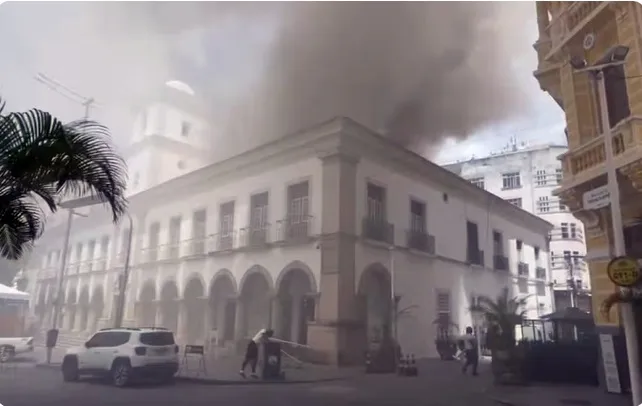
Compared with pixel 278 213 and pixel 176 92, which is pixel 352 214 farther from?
pixel 176 92

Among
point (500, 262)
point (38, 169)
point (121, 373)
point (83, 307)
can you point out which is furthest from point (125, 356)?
point (500, 262)

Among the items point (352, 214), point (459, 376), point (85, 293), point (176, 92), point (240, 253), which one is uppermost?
point (176, 92)

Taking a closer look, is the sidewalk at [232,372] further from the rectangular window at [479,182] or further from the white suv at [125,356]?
the rectangular window at [479,182]

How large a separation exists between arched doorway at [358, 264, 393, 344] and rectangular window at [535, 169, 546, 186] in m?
1.58

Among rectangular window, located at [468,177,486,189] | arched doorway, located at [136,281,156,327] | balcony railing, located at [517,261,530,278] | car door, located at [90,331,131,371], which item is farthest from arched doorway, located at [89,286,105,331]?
balcony railing, located at [517,261,530,278]

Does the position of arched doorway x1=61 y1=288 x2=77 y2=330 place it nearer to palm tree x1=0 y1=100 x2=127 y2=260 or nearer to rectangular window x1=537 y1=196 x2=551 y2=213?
palm tree x1=0 y1=100 x2=127 y2=260

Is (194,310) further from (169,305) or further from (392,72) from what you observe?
(392,72)

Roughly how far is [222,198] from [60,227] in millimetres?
1630

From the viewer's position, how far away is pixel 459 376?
404cm

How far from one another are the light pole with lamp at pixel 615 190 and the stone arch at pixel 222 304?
3.08 metres

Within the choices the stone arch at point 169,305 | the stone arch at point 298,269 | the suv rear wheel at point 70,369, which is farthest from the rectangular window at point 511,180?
the suv rear wheel at point 70,369

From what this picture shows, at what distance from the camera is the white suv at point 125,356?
14.1 ft

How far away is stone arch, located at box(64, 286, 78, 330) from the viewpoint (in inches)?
189

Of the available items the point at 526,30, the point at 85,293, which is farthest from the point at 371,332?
the point at 526,30
